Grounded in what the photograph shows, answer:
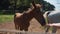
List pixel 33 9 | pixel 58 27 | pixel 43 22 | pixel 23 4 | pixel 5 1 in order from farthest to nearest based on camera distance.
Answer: pixel 5 1 < pixel 23 4 < pixel 33 9 < pixel 43 22 < pixel 58 27

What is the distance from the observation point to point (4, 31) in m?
3.28

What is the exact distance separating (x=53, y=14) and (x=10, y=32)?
0.75m

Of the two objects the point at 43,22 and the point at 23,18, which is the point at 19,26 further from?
the point at 43,22

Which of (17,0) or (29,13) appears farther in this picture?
(17,0)

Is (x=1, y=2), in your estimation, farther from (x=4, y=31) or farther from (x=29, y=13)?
(x=4, y=31)

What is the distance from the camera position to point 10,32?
318 centimetres

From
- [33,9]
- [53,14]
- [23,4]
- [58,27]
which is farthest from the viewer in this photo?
[23,4]

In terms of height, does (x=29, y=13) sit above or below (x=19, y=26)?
above

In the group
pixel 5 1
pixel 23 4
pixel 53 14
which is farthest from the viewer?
pixel 5 1

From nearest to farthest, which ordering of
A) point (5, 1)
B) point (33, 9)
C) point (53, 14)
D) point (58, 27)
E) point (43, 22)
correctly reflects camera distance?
1. point (58, 27)
2. point (53, 14)
3. point (43, 22)
4. point (33, 9)
5. point (5, 1)

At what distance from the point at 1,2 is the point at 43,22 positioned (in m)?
23.0

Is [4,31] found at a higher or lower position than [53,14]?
lower

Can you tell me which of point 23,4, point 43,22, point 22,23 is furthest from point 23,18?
point 23,4

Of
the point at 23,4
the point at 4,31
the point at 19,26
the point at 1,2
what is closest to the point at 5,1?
the point at 1,2
